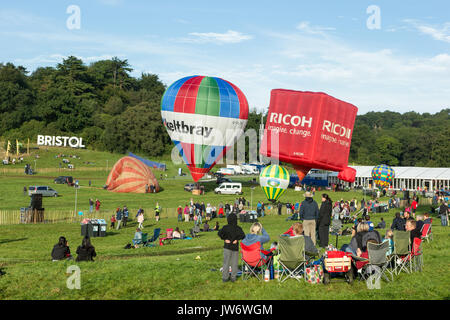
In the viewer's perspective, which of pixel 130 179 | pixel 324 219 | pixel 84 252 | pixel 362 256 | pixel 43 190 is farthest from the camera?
pixel 130 179

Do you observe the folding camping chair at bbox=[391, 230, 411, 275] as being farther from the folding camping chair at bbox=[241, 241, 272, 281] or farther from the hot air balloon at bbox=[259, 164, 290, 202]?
the hot air balloon at bbox=[259, 164, 290, 202]

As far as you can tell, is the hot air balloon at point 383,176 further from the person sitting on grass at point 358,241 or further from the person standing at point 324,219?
the person sitting on grass at point 358,241

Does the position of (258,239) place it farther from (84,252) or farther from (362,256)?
(84,252)

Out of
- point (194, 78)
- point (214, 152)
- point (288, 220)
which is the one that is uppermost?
point (194, 78)

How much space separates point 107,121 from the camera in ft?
356

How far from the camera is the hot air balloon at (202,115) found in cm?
5191

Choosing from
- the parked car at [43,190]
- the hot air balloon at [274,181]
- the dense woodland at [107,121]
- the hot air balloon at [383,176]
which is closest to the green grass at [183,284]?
the hot air balloon at [274,181]

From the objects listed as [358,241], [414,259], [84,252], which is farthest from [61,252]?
[414,259]

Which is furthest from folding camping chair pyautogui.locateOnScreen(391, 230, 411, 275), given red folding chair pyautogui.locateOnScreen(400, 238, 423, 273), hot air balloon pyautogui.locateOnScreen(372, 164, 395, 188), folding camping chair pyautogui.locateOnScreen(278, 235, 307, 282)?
hot air balloon pyautogui.locateOnScreen(372, 164, 395, 188)

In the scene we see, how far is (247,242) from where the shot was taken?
12336 mm

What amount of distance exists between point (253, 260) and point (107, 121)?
100 m

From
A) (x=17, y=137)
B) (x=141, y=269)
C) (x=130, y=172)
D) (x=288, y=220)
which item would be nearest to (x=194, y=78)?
(x=130, y=172)
